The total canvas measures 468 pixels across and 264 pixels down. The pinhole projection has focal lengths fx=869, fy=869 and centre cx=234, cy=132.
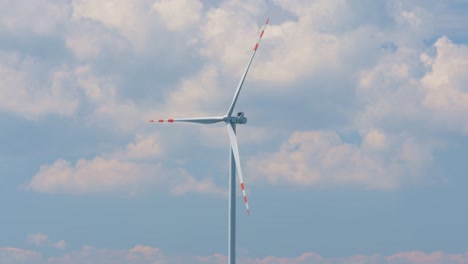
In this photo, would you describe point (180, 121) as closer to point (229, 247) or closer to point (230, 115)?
point (230, 115)

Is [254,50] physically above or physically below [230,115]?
above

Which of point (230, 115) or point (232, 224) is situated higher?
point (230, 115)

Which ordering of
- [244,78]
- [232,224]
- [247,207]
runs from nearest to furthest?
1. [247,207]
2. [232,224]
3. [244,78]

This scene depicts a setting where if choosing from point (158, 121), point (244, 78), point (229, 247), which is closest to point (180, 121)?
point (158, 121)

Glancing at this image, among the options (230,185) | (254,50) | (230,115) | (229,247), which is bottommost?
(229,247)

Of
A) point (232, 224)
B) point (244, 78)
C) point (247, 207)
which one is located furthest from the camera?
point (244, 78)

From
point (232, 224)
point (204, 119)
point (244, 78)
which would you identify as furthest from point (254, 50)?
point (232, 224)

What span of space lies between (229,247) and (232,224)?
415 cm

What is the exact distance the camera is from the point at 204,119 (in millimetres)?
140375

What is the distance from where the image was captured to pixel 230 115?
137m

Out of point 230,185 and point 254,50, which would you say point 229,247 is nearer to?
point 230,185

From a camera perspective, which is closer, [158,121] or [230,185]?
[230,185]

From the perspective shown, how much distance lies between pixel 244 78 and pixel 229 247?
90.1 ft

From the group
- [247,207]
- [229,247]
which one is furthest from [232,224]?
[247,207]
